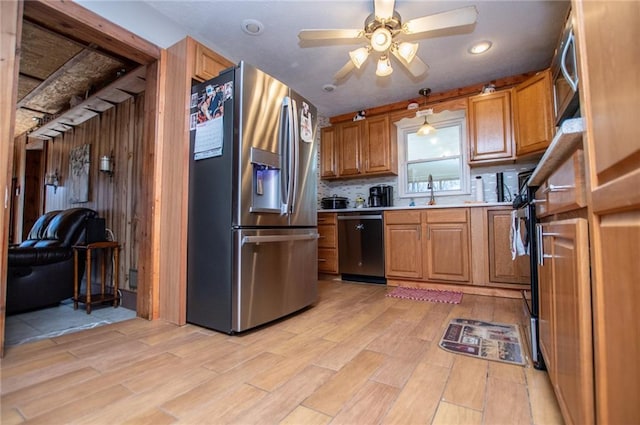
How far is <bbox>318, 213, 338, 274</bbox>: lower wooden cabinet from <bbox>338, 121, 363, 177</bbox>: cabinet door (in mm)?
761

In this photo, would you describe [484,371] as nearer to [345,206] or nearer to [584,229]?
[584,229]

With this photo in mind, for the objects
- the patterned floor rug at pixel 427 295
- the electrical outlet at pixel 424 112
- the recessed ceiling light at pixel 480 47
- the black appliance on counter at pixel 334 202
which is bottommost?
the patterned floor rug at pixel 427 295

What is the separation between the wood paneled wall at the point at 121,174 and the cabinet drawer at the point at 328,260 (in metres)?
2.14

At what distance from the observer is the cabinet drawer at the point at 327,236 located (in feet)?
12.4

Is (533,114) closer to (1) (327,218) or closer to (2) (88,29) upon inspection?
(1) (327,218)

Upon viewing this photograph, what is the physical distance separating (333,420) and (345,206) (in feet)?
11.0

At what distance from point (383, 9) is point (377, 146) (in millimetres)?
2072

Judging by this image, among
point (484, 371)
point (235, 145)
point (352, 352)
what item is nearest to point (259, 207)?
point (235, 145)

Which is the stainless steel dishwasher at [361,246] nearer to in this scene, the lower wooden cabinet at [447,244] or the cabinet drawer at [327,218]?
the cabinet drawer at [327,218]

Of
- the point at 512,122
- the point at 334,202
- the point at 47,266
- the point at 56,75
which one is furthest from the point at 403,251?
the point at 56,75

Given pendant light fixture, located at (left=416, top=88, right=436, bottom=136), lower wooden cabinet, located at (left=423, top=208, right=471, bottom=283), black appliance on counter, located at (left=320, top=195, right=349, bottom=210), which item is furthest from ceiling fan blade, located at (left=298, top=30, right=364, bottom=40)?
black appliance on counter, located at (left=320, top=195, right=349, bottom=210)

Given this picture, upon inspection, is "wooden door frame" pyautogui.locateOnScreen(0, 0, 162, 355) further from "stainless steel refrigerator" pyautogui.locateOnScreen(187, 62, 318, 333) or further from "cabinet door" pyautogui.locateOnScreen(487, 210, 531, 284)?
"cabinet door" pyautogui.locateOnScreen(487, 210, 531, 284)

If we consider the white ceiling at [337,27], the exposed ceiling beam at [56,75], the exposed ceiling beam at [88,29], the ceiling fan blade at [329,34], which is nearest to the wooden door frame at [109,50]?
the exposed ceiling beam at [88,29]

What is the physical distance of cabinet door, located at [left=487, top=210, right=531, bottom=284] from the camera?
2744 millimetres
